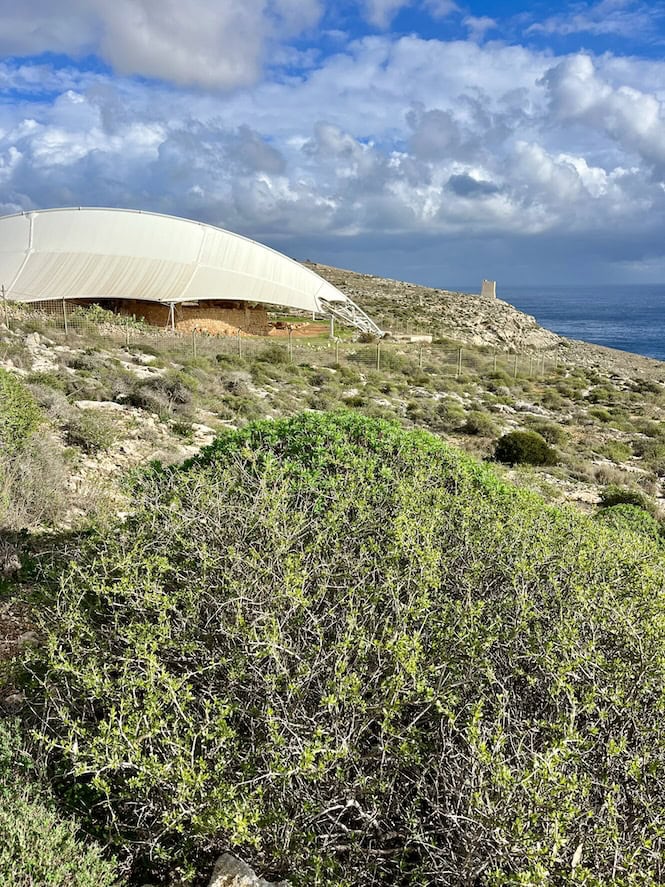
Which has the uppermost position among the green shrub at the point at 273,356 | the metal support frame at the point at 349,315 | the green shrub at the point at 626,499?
the metal support frame at the point at 349,315

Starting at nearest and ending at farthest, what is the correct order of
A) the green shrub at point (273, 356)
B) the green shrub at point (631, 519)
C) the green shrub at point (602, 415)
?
the green shrub at point (631, 519)
the green shrub at point (602, 415)
the green shrub at point (273, 356)

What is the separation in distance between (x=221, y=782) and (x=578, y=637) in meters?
1.72

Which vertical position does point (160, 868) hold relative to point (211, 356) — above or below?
below

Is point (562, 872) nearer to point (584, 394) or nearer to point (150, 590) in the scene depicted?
point (150, 590)

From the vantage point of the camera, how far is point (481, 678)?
274 cm

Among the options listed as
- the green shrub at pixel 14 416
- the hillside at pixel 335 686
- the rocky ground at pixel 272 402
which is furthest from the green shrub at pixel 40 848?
the green shrub at pixel 14 416

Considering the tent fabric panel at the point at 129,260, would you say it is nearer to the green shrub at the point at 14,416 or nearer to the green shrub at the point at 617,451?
the green shrub at the point at 617,451

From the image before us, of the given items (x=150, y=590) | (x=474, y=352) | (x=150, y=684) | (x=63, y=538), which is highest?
(x=474, y=352)

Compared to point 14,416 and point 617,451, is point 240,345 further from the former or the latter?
point 14,416

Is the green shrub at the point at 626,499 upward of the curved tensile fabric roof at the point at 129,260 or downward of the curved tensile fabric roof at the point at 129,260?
downward

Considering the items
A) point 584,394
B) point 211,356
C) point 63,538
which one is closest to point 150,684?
point 63,538

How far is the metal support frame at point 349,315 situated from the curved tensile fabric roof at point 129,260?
2.08 m

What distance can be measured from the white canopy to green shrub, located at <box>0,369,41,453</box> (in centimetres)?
2347

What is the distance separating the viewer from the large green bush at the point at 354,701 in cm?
228
